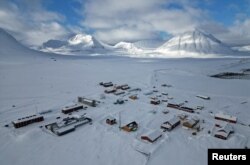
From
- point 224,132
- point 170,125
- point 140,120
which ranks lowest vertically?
point 224,132

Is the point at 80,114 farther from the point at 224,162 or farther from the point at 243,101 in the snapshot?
the point at 243,101

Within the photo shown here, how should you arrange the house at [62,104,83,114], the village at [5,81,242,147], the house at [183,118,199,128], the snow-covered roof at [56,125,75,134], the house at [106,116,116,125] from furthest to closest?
the house at [62,104,83,114] → the house at [106,116,116,125] → the house at [183,118,199,128] → the village at [5,81,242,147] → the snow-covered roof at [56,125,75,134]

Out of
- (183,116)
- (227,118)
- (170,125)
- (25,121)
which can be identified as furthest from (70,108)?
(227,118)

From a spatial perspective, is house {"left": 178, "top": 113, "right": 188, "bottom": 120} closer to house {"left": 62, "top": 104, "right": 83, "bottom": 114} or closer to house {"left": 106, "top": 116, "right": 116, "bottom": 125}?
house {"left": 106, "top": 116, "right": 116, "bottom": 125}

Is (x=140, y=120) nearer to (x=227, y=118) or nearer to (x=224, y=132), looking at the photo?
(x=224, y=132)

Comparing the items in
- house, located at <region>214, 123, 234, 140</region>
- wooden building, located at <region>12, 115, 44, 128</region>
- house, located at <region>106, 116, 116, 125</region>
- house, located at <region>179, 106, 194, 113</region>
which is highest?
wooden building, located at <region>12, 115, 44, 128</region>

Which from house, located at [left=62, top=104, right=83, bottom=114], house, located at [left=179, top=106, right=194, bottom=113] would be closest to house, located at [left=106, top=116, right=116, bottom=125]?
house, located at [left=62, top=104, right=83, bottom=114]

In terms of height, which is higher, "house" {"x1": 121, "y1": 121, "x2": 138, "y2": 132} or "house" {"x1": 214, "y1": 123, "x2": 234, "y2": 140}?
"house" {"x1": 121, "y1": 121, "x2": 138, "y2": 132}

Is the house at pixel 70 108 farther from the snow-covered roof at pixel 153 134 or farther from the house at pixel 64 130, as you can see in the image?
the snow-covered roof at pixel 153 134
